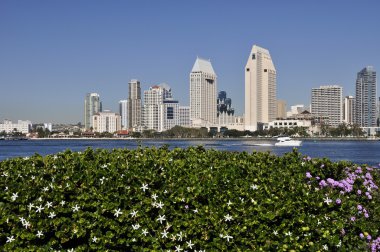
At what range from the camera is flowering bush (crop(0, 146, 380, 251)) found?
5.71 meters

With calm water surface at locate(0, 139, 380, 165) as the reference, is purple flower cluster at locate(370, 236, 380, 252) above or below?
above

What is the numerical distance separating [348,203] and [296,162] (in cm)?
103

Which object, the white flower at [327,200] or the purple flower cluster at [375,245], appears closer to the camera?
the white flower at [327,200]

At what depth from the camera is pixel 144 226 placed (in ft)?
18.9

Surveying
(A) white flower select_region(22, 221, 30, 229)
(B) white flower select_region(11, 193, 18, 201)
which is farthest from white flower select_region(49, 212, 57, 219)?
(B) white flower select_region(11, 193, 18, 201)

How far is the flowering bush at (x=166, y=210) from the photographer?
571cm

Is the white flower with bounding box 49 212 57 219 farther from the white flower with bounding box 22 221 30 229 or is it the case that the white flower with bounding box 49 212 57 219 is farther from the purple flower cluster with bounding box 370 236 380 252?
the purple flower cluster with bounding box 370 236 380 252

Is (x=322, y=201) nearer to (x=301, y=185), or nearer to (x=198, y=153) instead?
(x=301, y=185)

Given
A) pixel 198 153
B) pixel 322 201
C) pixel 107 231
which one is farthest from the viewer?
pixel 198 153

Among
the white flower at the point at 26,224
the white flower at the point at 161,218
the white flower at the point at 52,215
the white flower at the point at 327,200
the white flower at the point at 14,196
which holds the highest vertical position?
the white flower at the point at 14,196

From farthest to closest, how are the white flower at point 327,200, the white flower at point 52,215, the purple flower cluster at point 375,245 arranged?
the purple flower cluster at point 375,245 < the white flower at point 327,200 < the white flower at point 52,215

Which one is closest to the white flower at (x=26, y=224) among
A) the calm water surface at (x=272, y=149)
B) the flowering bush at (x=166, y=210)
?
the flowering bush at (x=166, y=210)

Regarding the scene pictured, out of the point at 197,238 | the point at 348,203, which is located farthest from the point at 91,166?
the point at 348,203

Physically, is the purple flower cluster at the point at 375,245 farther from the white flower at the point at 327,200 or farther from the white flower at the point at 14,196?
the white flower at the point at 14,196
